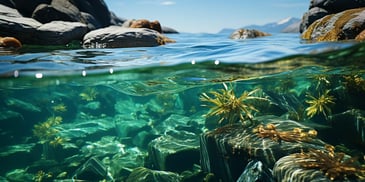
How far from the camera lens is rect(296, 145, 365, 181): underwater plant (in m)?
6.05

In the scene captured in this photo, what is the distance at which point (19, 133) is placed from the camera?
13.8 meters

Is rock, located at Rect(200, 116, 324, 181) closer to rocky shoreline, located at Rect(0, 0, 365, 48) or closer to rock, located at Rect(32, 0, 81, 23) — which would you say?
rocky shoreline, located at Rect(0, 0, 365, 48)

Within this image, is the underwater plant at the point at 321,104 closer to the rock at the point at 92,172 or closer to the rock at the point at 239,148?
the rock at the point at 239,148

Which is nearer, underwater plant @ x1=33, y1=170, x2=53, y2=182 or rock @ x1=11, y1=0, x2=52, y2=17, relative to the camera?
underwater plant @ x1=33, y1=170, x2=53, y2=182

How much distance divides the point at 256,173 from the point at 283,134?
197 cm

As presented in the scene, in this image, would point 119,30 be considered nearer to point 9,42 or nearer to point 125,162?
point 9,42

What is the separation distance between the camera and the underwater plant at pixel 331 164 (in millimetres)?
6051

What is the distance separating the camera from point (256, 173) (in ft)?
22.0

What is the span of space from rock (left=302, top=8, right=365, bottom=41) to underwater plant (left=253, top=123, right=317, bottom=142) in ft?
13.9

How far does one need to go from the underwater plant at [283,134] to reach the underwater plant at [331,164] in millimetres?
720

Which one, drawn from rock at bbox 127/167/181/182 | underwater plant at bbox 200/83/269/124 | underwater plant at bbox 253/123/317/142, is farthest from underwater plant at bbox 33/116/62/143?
underwater plant at bbox 253/123/317/142

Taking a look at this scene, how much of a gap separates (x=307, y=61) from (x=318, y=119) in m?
2.78

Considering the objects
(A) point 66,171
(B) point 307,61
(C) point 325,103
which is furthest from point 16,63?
(C) point 325,103

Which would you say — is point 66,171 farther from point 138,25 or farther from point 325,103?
point 325,103
